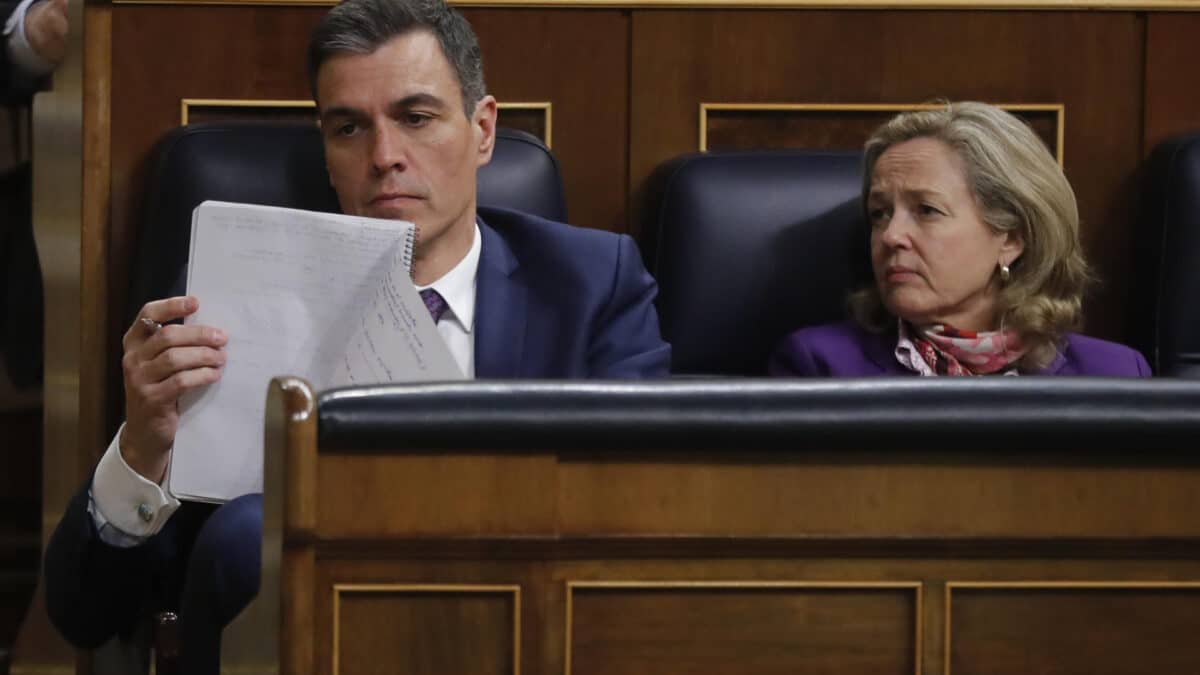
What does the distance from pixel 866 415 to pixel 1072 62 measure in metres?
1.07

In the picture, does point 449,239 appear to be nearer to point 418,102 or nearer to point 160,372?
point 418,102

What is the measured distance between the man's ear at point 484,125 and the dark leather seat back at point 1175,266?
729mm

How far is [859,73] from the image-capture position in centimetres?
181

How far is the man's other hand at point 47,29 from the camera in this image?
1.93 metres

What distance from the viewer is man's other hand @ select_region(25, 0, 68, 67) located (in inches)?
75.9

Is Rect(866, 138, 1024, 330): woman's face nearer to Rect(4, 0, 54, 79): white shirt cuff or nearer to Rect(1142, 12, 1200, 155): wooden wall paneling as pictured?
Rect(1142, 12, 1200, 155): wooden wall paneling

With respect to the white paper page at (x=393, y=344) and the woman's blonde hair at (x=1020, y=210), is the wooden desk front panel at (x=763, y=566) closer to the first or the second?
the white paper page at (x=393, y=344)

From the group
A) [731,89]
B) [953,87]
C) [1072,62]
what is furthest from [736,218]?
[1072,62]

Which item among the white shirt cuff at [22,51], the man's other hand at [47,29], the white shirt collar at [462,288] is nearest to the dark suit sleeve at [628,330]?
the white shirt collar at [462,288]

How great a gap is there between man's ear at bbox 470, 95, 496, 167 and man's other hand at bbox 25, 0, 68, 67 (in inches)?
24.7

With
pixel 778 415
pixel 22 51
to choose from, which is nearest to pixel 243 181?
pixel 22 51

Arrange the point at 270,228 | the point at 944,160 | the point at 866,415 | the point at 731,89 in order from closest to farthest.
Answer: the point at 866,415 < the point at 270,228 < the point at 944,160 < the point at 731,89

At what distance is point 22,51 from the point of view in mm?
2041

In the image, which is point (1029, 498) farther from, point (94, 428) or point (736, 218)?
point (94, 428)
